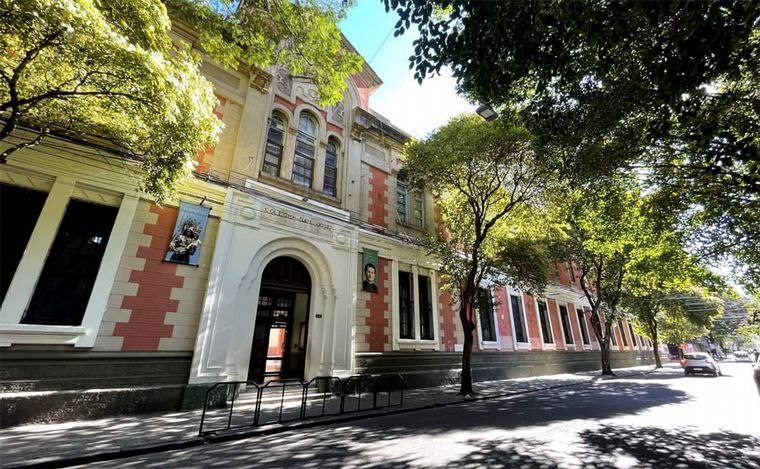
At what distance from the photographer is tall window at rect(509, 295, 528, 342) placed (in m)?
17.0

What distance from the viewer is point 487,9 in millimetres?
4707

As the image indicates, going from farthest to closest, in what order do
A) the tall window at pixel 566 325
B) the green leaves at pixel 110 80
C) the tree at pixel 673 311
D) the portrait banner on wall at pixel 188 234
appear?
1. the tree at pixel 673 311
2. the tall window at pixel 566 325
3. the portrait banner on wall at pixel 188 234
4. the green leaves at pixel 110 80

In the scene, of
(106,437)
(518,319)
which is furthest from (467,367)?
(106,437)

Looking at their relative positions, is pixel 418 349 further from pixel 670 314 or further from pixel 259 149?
pixel 670 314

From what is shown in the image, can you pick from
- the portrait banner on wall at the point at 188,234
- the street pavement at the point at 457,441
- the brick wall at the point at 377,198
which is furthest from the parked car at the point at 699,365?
the portrait banner on wall at the point at 188,234

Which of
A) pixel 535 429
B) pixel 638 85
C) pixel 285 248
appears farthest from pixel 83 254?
pixel 638 85

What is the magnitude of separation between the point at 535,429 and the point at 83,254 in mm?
10584

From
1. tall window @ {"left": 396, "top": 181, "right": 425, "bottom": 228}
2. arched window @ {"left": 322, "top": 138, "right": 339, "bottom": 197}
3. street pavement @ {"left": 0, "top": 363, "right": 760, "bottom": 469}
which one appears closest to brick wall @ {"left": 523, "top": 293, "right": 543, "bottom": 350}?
tall window @ {"left": 396, "top": 181, "right": 425, "bottom": 228}

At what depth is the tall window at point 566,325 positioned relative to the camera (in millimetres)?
20703

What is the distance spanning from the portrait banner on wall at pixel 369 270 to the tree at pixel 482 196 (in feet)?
7.65

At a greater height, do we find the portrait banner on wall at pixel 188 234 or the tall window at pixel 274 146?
the tall window at pixel 274 146

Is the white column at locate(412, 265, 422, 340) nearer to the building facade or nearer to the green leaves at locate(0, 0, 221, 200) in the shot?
the building facade

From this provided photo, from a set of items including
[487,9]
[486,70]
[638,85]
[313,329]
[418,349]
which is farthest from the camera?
[418,349]

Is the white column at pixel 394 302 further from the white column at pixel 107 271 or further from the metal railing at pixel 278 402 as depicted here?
the white column at pixel 107 271
